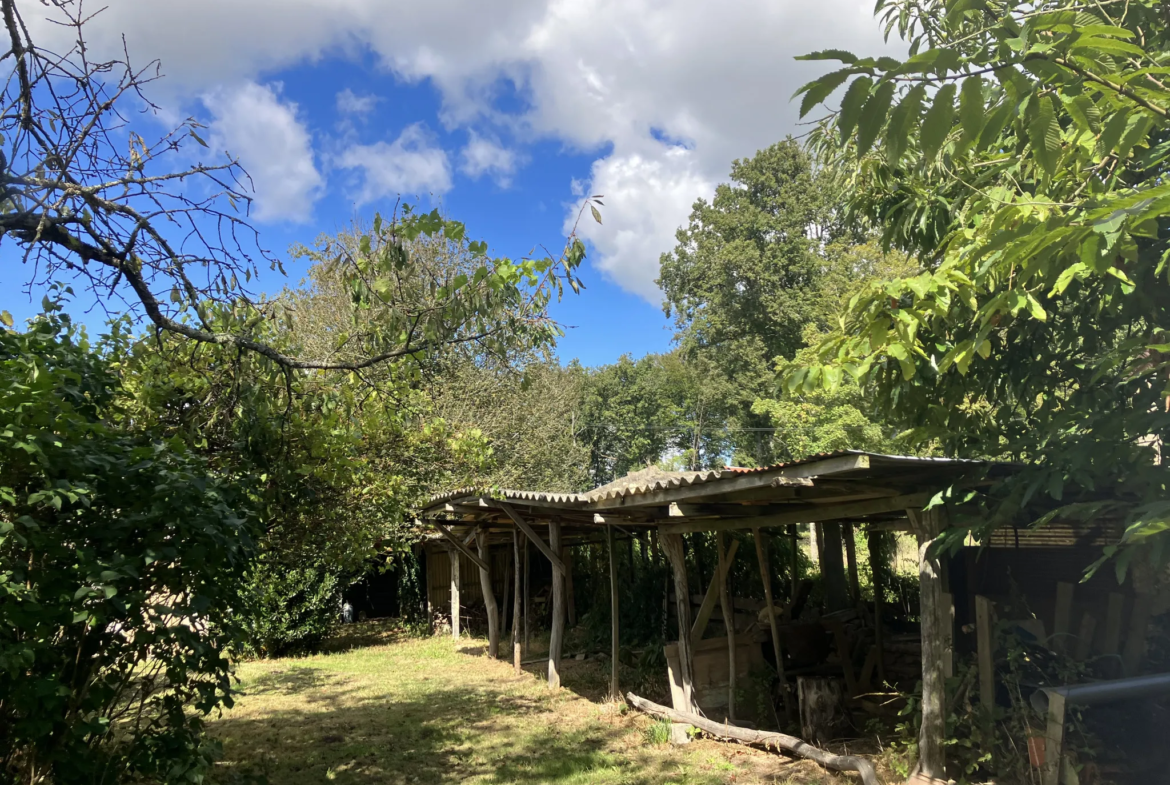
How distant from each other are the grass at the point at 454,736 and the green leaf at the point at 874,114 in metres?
5.25

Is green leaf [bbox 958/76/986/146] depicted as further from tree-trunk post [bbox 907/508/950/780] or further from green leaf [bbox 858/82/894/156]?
tree-trunk post [bbox 907/508/950/780]

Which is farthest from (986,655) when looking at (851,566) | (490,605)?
(490,605)

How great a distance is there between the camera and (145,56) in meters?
3.99

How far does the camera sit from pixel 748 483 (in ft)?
15.9

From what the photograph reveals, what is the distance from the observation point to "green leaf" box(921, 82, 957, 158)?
1.31m

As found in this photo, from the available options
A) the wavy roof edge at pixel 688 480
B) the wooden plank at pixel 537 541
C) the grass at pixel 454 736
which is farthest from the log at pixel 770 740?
the wavy roof edge at pixel 688 480

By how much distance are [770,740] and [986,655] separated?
196 centimetres

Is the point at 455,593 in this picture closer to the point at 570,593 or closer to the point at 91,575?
the point at 570,593

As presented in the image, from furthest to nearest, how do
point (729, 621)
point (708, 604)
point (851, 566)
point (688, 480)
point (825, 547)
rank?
point (851, 566), point (825, 547), point (729, 621), point (708, 604), point (688, 480)

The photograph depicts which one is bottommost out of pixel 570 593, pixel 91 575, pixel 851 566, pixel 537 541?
pixel 570 593

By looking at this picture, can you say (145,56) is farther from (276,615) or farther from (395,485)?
(276,615)

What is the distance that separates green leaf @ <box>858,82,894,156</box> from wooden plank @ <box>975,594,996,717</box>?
15.9ft

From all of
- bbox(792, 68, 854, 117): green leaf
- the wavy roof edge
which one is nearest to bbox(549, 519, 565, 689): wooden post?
the wavy roof edge

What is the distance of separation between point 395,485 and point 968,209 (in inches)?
289
